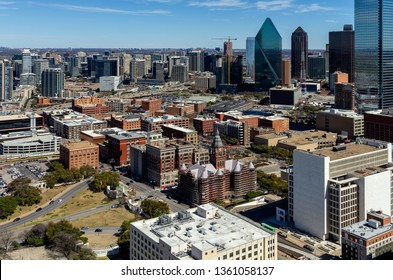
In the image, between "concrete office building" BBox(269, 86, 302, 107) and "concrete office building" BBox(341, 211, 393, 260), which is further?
"concrete office building" BBox(269, 86, 302, 107)

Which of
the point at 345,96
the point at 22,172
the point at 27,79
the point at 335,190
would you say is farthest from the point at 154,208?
the point at 27,79

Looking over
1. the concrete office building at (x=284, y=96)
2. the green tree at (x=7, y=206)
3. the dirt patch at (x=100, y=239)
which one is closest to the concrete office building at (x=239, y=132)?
the green tree at (x=7, y=206)

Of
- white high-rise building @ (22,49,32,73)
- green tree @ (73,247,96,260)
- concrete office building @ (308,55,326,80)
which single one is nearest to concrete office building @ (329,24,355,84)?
concrete office building @ (308,55,326,80)

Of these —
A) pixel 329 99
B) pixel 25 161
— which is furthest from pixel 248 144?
pixel 329 99

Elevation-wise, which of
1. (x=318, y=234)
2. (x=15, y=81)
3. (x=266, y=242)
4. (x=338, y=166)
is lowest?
(x=318, y=234)

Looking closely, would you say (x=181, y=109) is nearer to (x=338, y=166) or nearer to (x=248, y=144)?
(x=248, y=144)

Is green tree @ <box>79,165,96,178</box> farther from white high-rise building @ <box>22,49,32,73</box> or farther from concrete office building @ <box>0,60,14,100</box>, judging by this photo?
white high-rise building @ <box>22,49,32,73</box>
